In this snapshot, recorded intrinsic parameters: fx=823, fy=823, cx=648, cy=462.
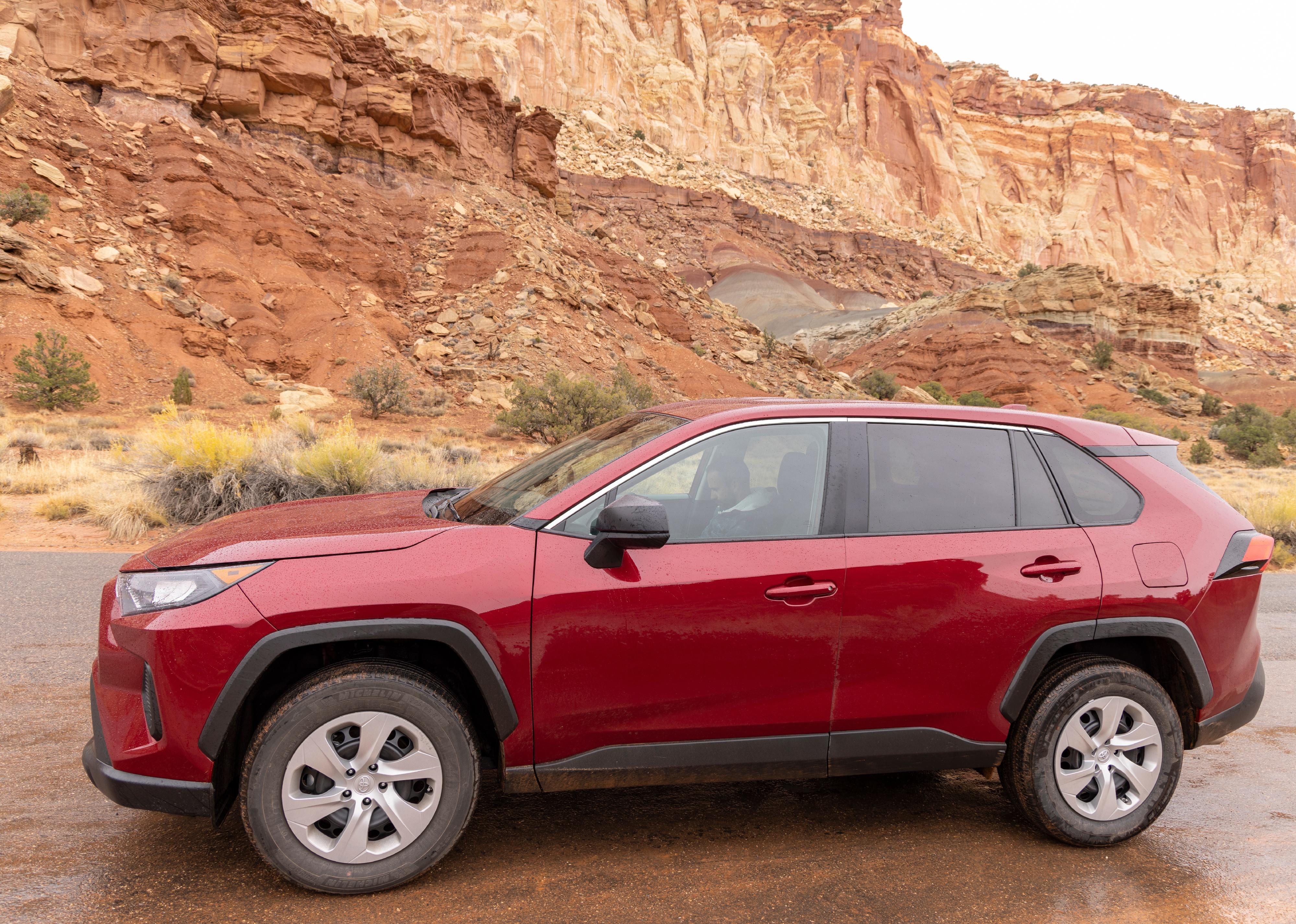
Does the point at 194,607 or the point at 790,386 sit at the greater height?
the point at 790,386

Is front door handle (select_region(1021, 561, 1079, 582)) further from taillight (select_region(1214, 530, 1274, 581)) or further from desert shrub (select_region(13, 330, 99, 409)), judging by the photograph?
desert shrub (select_region(13, 330, 99, 409))

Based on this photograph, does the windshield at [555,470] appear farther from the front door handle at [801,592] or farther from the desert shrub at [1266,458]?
the desert shrub at [1266,458]

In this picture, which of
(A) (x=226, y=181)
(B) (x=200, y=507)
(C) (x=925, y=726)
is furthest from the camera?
(A) (x=226, y=181)

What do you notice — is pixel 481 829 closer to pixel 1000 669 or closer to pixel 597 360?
pixel 1000 669

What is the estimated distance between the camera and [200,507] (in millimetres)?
A: 9414

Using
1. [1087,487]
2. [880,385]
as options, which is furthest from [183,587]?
[880,385]

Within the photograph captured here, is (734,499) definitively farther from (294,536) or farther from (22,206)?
(22,206)

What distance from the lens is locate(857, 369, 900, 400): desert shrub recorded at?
40531 mm

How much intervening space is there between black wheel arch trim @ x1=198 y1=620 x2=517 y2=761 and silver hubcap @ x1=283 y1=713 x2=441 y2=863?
24 centimetres

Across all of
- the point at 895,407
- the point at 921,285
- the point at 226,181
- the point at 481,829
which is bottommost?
the point at 481,829

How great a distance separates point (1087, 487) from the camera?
3389mm

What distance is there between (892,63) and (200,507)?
99071 mm

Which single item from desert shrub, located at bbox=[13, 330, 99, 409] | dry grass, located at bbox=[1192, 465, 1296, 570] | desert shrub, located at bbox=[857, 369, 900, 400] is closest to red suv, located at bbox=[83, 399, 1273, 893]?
dry grass, located at bbox=[1192, 465, 1296, 570]

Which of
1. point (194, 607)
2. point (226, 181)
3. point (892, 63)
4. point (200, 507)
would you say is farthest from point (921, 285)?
point (194, 607)
